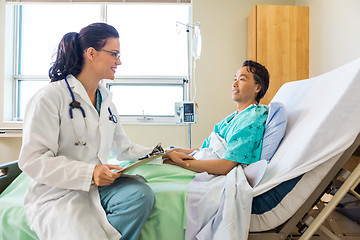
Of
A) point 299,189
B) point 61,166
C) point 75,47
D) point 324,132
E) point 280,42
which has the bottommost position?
point 299,189

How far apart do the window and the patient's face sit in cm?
194

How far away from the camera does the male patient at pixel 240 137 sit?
1.43 meters

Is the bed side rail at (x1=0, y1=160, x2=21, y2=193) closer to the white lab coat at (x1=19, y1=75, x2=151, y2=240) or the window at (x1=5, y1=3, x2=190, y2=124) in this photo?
the white lab coat at (x1=19, y1=75, x2=151, y2=240)

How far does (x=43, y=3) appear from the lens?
3600 mm

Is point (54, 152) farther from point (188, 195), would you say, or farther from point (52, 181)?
point (188, 195)

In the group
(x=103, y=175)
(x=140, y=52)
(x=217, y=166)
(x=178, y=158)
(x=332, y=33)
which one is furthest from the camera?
(x=140, y=52)

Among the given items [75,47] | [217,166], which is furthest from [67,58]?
[217,166]

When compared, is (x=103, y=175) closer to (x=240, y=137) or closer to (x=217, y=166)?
(x=217, y=166)

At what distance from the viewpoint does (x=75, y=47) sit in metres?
1.28

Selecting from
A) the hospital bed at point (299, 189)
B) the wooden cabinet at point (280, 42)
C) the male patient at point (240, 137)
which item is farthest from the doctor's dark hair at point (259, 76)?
the wooden cabinet at point (280, 42)

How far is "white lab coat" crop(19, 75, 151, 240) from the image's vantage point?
104cm

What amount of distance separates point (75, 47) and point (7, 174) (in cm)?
83

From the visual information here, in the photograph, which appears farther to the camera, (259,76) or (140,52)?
(140,52)

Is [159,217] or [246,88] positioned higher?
[246,88]
